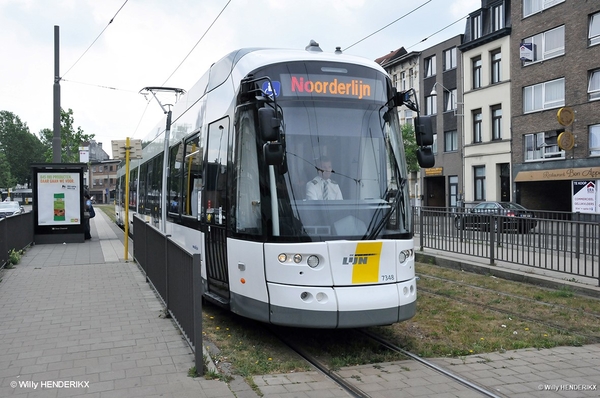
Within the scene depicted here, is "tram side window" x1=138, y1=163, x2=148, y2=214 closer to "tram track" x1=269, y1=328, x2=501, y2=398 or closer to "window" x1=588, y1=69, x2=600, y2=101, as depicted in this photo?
"tram track" x1=269, y1=328, x2=501, y2=398

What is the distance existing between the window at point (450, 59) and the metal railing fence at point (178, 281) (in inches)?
1501

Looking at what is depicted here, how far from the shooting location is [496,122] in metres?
39.8

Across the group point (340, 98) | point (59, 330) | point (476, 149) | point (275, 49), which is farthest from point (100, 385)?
point (476, 149)

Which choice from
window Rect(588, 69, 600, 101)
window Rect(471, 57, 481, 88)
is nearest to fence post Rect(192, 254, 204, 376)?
window Rect(588, 69, 600, 101)

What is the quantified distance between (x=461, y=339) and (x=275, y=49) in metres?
4.34

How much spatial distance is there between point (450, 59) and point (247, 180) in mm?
41502

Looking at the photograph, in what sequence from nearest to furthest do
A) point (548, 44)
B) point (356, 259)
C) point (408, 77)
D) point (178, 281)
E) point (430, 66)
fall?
1. point (356, 259)
2. point (178, 281)
3. point (548, 44)
4. point (430, 66)
5. point (408, 77)

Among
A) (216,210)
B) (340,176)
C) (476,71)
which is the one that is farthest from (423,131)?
(476,71)

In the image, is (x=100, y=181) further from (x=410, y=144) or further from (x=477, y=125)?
(x=477, y=125)

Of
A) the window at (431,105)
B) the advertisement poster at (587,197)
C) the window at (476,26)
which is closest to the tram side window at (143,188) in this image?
the advertisement poster at (587,197)

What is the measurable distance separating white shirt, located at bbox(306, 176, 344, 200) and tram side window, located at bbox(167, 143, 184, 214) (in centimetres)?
474

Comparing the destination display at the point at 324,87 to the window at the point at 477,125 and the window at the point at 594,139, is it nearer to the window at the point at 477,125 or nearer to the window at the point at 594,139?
the window at the point at 594,139

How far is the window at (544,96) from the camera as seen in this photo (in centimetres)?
3359

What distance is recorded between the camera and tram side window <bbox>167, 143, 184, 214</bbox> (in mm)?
10930
